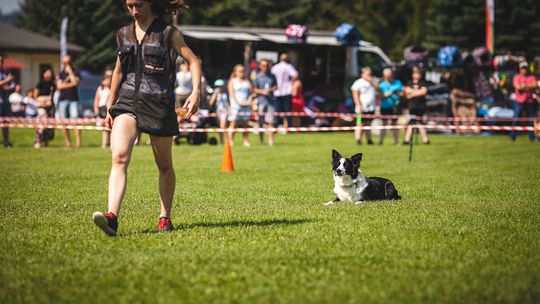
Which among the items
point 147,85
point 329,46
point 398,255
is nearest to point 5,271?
point 147,85

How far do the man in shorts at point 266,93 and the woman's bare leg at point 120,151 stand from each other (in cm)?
1464

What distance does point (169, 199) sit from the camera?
7527mm

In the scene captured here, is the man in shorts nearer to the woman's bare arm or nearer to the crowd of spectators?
the crowd of spectators

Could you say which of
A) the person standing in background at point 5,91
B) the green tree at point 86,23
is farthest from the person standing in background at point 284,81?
the green tree at point 86,23

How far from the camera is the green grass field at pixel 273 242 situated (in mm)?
5141

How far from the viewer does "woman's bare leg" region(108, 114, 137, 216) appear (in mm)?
6969

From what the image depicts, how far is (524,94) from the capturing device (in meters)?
23.3

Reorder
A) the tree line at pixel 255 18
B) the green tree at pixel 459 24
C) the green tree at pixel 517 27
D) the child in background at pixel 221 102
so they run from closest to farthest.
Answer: the child in background at pixel 221 102
the green tree at pixel 517 27
the green tree at pixel 459 24
the tree line at pixel 255 18

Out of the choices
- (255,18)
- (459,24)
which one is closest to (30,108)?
(459,24)

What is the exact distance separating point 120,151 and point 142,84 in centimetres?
57

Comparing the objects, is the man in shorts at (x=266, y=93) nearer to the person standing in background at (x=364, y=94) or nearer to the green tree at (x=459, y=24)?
the person standing in background at (x=364, y=94)

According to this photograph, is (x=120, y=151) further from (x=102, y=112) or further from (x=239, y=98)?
(x=239, y=98)

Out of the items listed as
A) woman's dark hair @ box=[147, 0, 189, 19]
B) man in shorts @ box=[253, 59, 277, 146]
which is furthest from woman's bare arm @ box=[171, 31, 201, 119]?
man in shorts @ box=[253, 59, 277, 146]

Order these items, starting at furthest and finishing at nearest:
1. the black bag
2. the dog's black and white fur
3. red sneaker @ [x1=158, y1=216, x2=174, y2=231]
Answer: the black bag, the dog's black and white fur, red sneaker @ [x1=158, y1=216, x2=174, y2=231]
